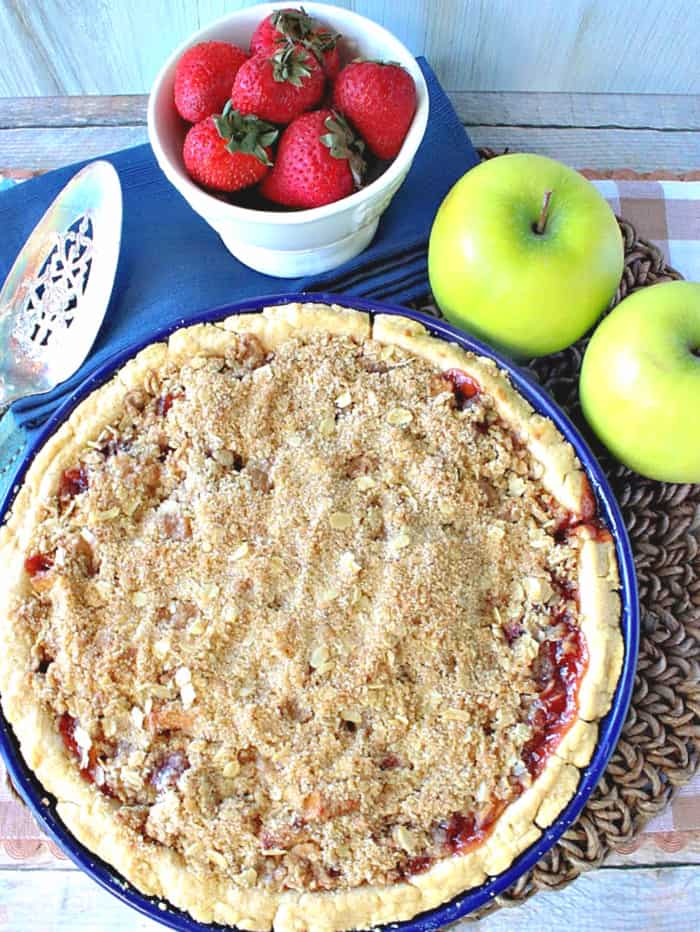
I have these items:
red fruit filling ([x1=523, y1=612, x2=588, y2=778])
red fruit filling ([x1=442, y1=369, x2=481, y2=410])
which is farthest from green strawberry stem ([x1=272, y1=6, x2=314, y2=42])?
red fruit filling ([x1=523, y1=612, x2=588, y2=778])

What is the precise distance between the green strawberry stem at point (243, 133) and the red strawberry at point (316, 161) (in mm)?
34

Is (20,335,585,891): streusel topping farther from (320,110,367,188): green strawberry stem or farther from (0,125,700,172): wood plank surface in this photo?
(0,125,700,172): wood plank surface

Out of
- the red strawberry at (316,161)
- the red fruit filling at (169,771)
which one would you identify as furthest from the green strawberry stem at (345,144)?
the red fruit filling at (169,771)

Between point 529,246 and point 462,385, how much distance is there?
244mm

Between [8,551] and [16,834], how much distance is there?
1.86 ft

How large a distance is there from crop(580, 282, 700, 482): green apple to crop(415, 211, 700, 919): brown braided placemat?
107 mm

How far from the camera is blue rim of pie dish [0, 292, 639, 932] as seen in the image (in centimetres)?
133

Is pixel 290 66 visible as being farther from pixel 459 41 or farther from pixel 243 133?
pixel 459 41

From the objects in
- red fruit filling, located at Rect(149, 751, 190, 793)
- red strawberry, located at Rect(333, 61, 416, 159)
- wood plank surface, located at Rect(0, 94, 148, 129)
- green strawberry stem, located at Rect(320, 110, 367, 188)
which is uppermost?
red strawberry, located at Rect(333, 61, 416, 159)

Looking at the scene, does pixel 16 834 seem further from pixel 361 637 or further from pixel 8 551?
pixel 361 637

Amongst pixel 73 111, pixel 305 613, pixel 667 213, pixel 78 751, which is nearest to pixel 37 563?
pixel 78 751

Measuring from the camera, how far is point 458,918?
133 centimetres

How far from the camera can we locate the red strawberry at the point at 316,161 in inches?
56.4

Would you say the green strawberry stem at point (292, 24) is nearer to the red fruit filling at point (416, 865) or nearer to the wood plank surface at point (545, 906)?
the red fruit filling at point (416, 865)
